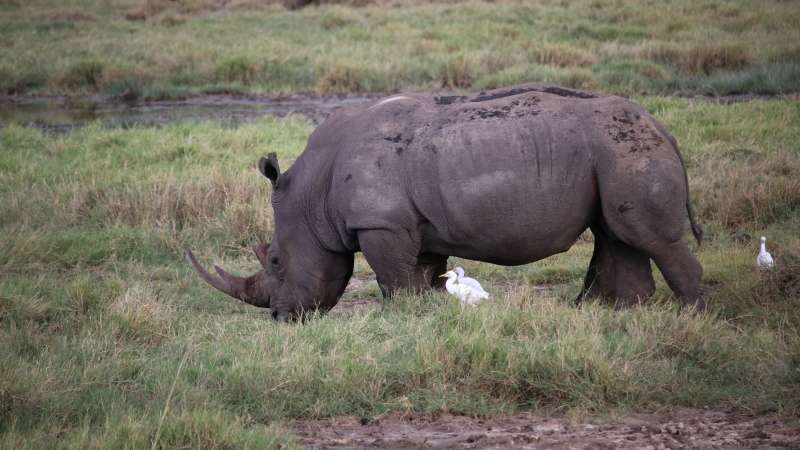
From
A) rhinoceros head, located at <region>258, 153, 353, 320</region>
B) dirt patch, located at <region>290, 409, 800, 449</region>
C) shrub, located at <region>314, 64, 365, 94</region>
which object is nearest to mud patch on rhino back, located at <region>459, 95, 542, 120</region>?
rhinoceros head, located at <region>258, 153, 353, 320</region>

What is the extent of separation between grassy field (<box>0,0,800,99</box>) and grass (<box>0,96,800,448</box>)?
6324 mm

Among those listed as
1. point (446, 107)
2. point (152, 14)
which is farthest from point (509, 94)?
point (152, 14)

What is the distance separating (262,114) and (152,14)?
36.0 feet

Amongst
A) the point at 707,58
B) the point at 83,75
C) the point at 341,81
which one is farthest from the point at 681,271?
the point at 83,75

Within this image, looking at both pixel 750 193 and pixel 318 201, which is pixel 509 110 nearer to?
pixel 318 201

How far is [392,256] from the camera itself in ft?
22.1

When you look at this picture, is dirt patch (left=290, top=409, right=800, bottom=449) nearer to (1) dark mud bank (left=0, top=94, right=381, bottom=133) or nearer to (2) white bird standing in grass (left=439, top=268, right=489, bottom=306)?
(2) white bird standing in grass (left=439, top=268, right=489, bottom=306)

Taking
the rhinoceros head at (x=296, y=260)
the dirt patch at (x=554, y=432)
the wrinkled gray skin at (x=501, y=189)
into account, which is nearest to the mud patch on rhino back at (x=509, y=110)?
the wrinkled gray skin at (x=501, y=189)

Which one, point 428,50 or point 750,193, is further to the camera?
point 428,50

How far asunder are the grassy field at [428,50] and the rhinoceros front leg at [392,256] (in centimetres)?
860

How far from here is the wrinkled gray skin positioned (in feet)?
21.0

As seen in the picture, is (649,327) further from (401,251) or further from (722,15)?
(722,15)

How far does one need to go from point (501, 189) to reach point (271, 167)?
1.63 meters

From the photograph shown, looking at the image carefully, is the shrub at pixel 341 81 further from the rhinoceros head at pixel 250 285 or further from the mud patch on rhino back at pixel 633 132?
the mud patch on rhino back at pixel 633 132
